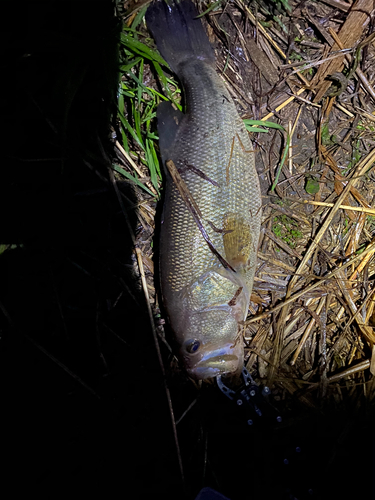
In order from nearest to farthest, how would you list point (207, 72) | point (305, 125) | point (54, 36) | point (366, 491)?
point (54, 36), point (207, 72), point (366, 491), point (305, 125)

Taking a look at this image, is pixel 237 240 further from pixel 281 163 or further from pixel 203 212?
pixel 281 163

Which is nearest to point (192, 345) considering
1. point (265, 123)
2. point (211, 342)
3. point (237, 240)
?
point (211, 342)

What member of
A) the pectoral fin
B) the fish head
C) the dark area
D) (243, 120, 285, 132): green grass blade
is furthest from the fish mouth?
(243, 120, 285, 132): green grass blade

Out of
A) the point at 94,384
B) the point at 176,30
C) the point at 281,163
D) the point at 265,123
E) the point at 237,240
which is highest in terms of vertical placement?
the point at 176,30

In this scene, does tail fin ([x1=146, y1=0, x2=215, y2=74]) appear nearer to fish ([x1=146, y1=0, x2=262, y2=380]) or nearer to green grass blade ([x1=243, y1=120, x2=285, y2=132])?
fish ([x1=146, y1=0, x2=262, y2=380])

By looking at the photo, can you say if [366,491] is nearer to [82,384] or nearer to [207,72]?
[82,384]

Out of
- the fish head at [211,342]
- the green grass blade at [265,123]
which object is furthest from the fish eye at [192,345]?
the green grass blade at [265,123]

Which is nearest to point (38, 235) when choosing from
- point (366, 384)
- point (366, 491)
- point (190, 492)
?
point (190, 492)

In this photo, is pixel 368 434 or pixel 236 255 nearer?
pixel 236 255
